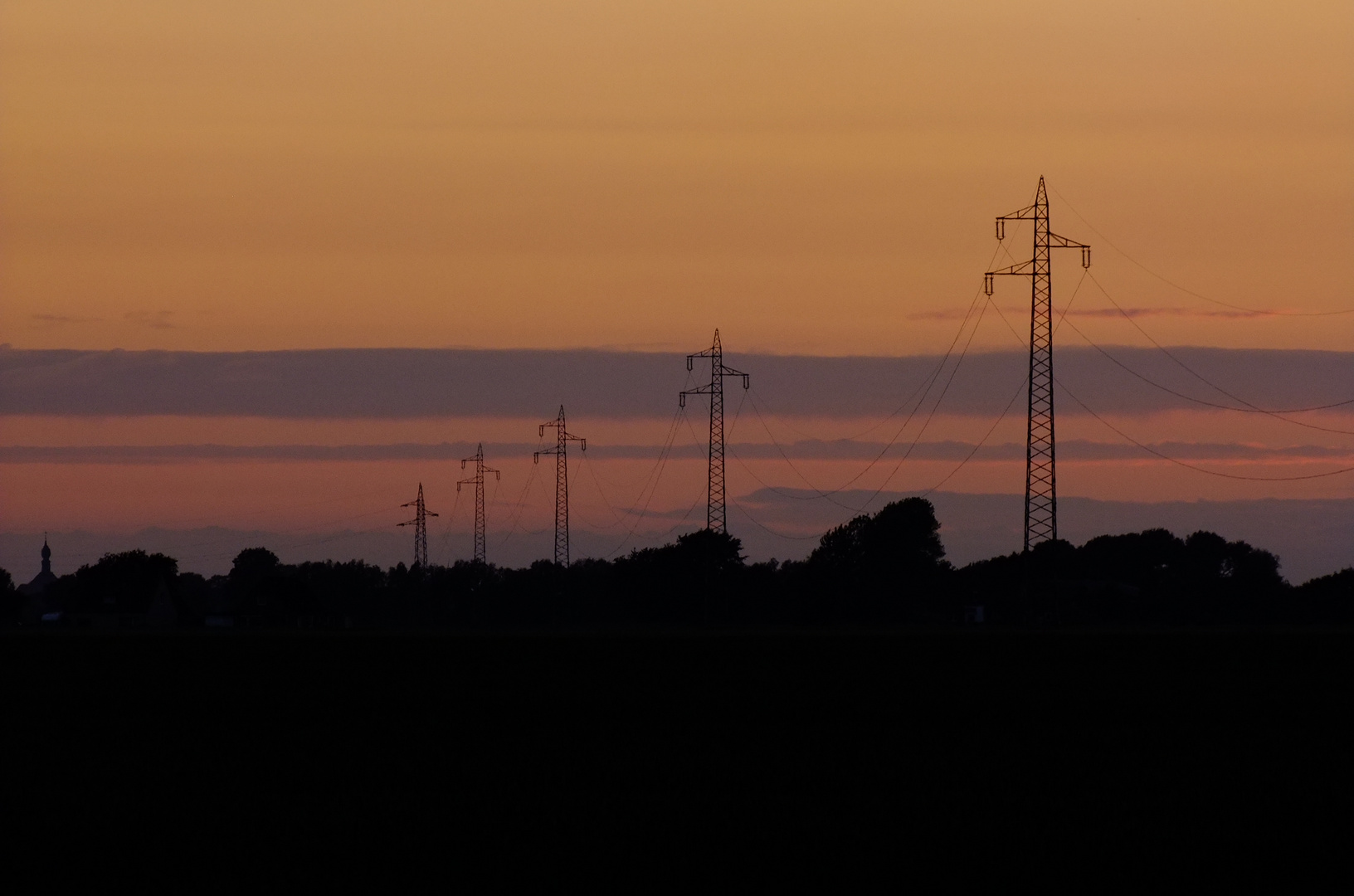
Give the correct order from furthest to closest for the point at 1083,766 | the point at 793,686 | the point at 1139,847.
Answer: the point at 793,686, the point at 1083,766, the point at 1139,847

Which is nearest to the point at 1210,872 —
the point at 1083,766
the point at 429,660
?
the point at 1083,766

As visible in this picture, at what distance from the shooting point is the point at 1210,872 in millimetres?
24750

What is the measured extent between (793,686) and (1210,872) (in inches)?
1409

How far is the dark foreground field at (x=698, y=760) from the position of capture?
1096 inches

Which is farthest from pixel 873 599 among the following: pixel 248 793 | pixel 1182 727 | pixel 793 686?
pixel 248 793

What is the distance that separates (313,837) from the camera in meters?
27.6

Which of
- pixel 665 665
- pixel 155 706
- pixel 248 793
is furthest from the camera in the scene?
pixel 665 665

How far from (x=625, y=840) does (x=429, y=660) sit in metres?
A: 59.1

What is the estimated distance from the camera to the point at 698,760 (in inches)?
1459

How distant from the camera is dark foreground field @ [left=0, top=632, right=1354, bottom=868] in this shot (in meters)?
27.8

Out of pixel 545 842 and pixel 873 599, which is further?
pixel 873 599

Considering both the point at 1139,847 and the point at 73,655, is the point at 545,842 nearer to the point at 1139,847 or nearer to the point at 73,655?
the point at 1139,847

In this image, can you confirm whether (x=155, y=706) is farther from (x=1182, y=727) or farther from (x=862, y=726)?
(x=1182, y=727)

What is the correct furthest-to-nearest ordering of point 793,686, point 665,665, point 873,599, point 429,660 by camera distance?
point 873,599 → point 429,660 → point 665,665 → point 793,686
